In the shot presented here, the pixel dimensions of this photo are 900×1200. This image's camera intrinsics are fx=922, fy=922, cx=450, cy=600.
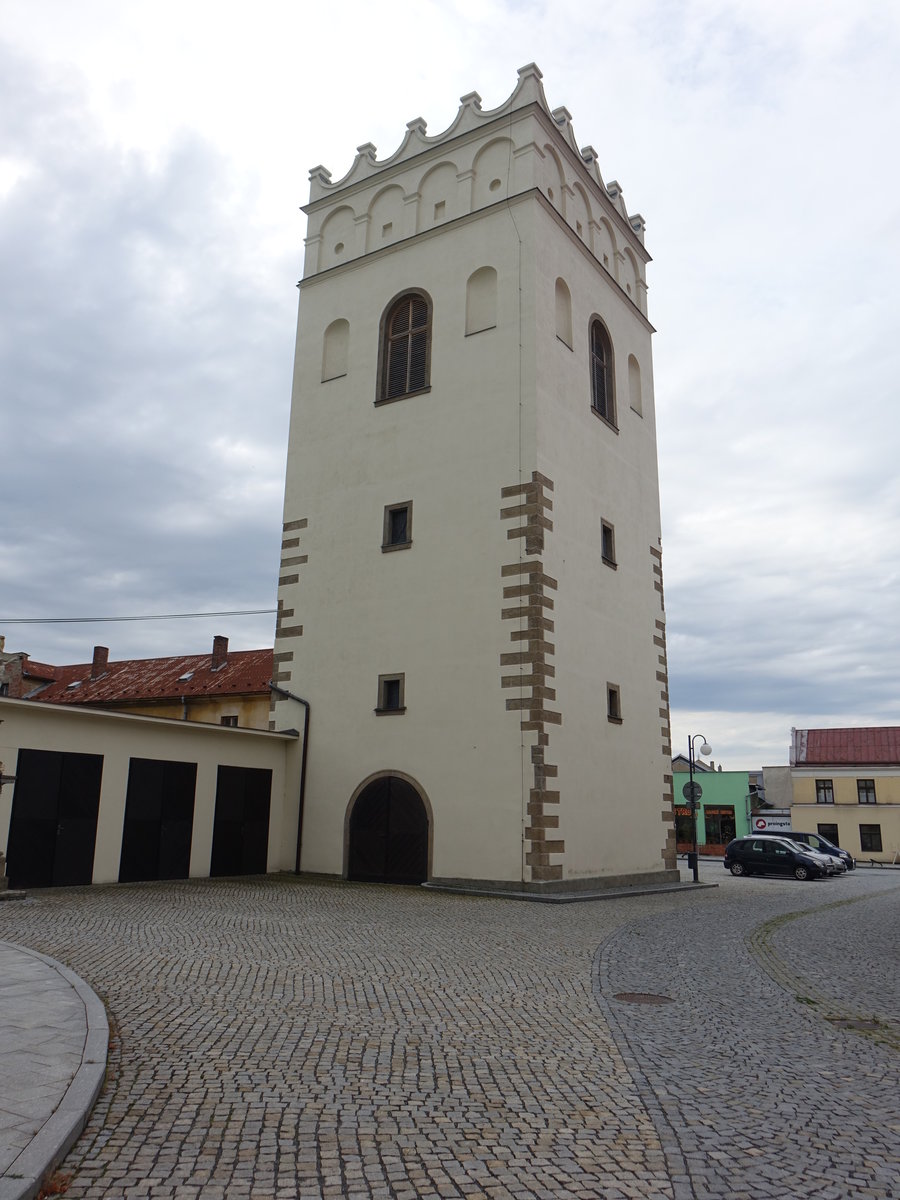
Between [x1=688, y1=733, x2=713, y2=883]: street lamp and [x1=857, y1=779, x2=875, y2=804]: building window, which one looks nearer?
[x1=688, y1=733, x2=713, y2=883]: street lamp

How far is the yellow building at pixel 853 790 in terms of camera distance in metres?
50.5

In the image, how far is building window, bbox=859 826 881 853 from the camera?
50.7 metres

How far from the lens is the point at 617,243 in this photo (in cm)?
2642

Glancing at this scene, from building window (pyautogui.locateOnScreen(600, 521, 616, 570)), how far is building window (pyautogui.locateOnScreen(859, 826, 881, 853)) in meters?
36.9

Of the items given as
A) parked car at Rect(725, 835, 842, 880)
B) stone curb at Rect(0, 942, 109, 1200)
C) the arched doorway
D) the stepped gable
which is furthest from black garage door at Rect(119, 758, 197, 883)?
parked car at Rect(725, 835, 842, 880)

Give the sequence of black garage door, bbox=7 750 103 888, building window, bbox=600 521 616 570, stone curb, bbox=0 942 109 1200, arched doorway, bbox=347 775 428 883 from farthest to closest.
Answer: building window, bbox=600 521 616 570 → arched doorway, bbox=347 775 428 883 → black garage door, bbox=7 750 103 888 → stone curb, bbox=0 942 109 1200

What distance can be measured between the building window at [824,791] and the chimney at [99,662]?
3955cm

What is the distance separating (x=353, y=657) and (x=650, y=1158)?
17.1 m

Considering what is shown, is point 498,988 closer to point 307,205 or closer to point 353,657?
point 353,657

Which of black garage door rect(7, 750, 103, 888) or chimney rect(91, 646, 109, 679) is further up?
chimney rect(91, 646, 109, 679)

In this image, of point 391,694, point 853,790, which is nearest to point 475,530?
point 391,694

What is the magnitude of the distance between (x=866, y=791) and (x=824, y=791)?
7.28 ft

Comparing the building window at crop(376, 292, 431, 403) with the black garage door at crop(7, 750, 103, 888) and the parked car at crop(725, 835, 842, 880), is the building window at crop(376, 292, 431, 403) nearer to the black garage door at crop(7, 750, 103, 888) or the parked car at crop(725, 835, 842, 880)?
the black garage door at crop(7, 750, 103, 888)

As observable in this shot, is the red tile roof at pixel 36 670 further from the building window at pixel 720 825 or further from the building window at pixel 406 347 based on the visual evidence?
the building window at pixel 720 825
